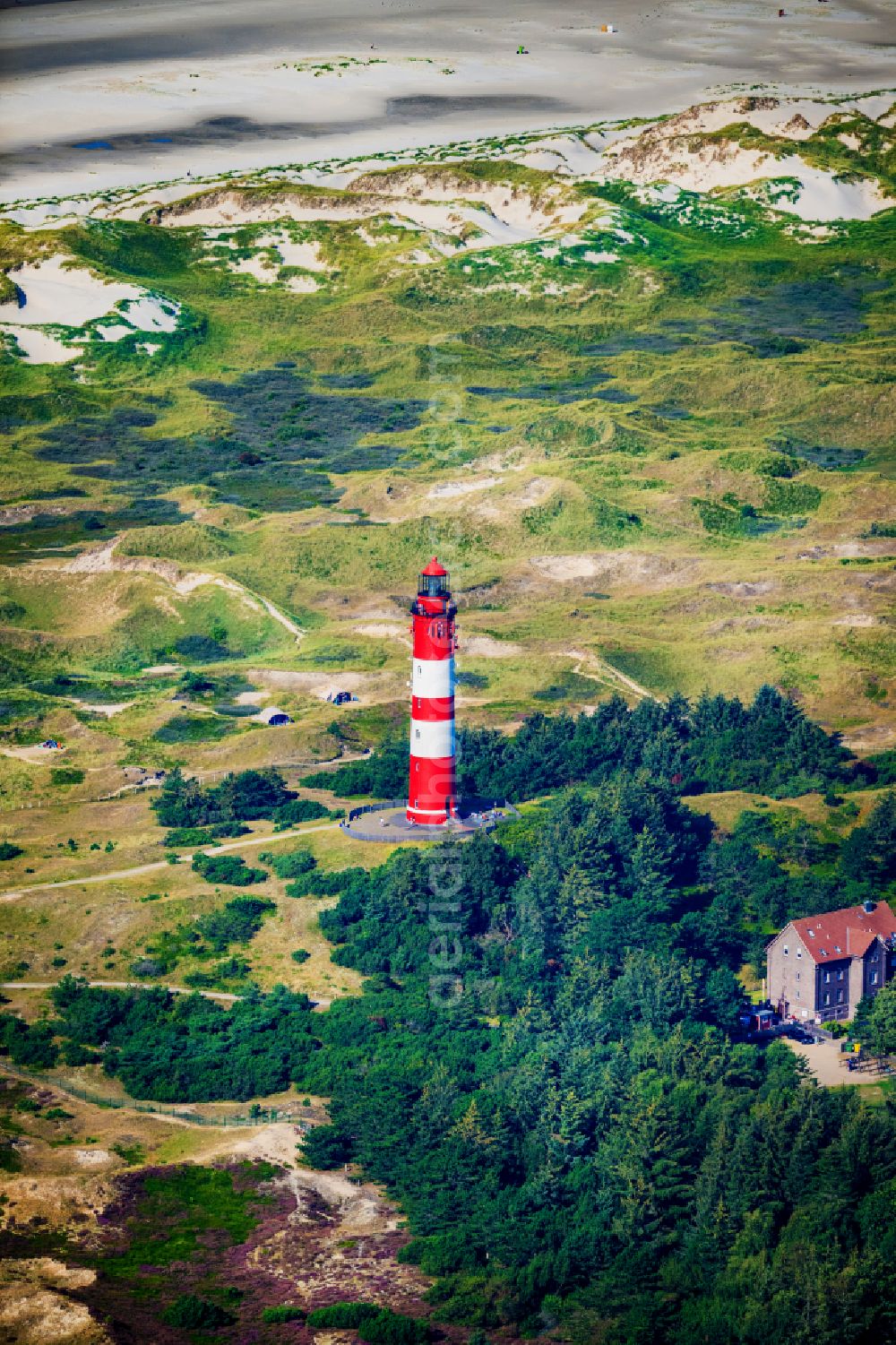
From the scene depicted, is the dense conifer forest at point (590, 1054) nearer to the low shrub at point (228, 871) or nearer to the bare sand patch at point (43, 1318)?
the low shrub at point (228, 871)

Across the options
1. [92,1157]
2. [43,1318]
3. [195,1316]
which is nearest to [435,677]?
[92,1157]

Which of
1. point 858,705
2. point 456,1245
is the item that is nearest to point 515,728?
point 858,705

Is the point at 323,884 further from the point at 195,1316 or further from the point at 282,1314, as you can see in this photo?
the point at 195,1316

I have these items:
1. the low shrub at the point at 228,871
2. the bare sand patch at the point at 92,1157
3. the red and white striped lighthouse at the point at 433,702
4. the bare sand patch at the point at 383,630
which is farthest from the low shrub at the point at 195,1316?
the bare sand patch at the point at 383,630

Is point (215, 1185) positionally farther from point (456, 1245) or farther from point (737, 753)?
point (737, 753)

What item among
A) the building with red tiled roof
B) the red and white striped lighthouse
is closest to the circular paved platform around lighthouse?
the red and white striped lighthouse
